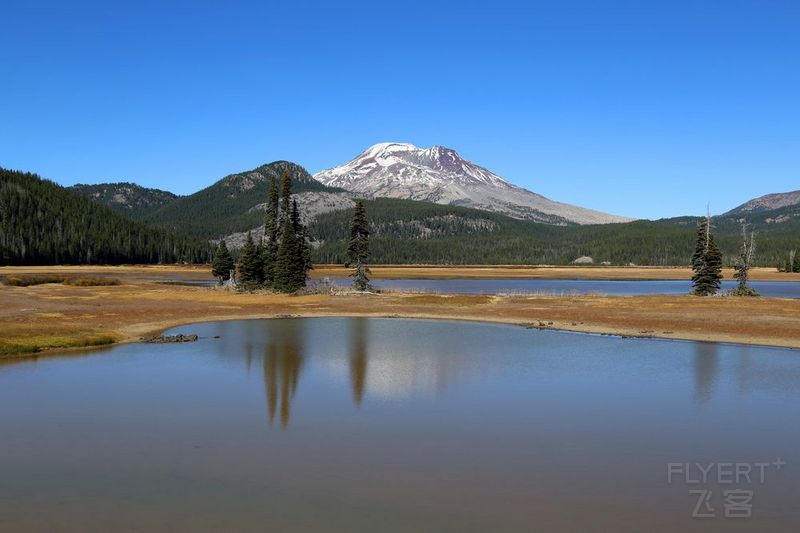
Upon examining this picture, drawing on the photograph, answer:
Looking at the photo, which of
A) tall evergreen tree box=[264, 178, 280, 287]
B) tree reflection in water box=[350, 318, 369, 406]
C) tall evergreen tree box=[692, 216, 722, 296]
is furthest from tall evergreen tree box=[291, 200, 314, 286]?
tall evergreen tree box=[692, 216, 722, 296]

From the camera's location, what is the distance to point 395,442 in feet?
70.2

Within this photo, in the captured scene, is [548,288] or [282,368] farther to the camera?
[548,288]

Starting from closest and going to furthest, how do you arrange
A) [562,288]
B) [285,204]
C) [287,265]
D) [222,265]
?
[287,265] → [285,204] → [222,265] → [562,288]

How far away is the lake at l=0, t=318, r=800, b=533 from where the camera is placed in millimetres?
15453

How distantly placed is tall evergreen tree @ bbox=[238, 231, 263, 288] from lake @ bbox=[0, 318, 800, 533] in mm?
58390

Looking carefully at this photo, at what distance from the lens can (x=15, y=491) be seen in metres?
16.5

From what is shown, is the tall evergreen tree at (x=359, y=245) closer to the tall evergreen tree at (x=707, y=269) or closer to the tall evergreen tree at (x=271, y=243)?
the tall evergreen tree at (x=271, y=243)

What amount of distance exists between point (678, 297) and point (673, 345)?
44134mm

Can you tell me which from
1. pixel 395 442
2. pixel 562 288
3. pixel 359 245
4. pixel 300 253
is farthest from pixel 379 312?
pixel 562 288

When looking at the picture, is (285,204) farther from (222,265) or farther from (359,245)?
(222,265)

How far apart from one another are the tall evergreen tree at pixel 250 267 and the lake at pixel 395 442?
58.4 m

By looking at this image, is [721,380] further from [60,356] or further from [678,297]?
[678,297]

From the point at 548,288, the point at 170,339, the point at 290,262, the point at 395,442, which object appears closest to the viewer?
the point at 395,442

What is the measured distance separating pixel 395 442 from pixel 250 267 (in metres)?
80.5
